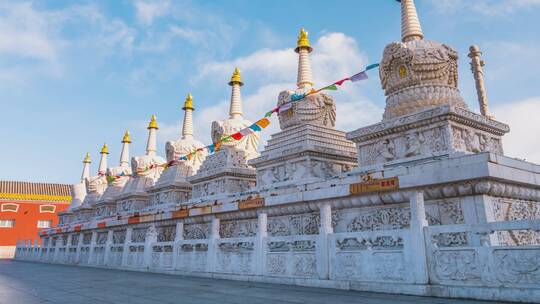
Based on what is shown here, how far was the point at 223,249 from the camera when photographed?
11500 mm

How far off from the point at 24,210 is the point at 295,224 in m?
38.7

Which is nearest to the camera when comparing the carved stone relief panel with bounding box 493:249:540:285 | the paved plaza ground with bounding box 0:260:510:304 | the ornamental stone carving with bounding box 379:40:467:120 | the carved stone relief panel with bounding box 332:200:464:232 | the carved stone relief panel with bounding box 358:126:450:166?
the carved stone relief panel with bounding box 493:249:540:285

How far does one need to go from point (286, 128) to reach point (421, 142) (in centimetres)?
657

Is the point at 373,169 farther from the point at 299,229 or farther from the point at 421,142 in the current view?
the point at 299,229

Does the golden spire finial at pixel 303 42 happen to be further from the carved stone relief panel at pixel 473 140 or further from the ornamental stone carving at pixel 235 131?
the carved stone relief panel at pixel 473 140

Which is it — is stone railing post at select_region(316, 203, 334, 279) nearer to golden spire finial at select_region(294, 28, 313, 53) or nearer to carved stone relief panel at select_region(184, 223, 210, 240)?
carved stone relief panel at select_region(184, 223, 210, 240)

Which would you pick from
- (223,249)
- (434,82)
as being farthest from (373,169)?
(223,249)

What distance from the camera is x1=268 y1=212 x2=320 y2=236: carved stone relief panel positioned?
1166 cm

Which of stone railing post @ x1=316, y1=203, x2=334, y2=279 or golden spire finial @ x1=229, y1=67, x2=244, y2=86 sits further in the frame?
golden spire finial @ x1=229, y1=67, x2=244, y2=86

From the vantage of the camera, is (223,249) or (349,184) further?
(223,249)

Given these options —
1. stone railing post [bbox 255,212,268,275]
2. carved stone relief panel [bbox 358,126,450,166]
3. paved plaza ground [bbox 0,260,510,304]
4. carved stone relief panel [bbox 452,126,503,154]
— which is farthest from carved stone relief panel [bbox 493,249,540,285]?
carved stone relief panel [bbox 452,126,503,154]

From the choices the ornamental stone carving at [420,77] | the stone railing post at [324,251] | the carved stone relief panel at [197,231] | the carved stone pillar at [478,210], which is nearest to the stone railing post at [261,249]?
the stone railing post at [324,251]

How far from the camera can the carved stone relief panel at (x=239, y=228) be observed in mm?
13625

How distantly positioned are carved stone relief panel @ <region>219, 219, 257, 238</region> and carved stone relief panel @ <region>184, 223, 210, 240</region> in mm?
1272
